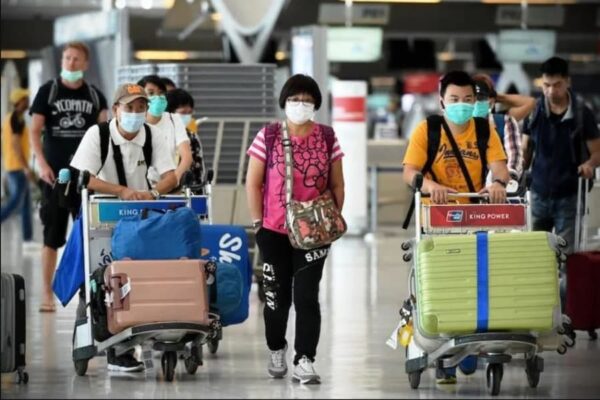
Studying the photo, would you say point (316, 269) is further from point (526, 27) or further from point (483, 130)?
point (526, 27)

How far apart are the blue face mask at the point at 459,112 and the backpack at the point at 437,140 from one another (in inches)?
3.3

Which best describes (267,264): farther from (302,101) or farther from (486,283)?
(486,283)

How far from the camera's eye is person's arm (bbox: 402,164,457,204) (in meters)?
7.96

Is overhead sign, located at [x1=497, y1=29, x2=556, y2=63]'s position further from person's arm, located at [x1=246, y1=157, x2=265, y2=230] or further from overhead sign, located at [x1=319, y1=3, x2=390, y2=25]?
person's arm, located at [x1=246, y1=157, x2=265, y2=230]

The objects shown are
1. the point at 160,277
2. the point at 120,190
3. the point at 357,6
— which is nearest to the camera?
the point at 160,277

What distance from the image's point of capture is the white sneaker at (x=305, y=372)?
8062 mm

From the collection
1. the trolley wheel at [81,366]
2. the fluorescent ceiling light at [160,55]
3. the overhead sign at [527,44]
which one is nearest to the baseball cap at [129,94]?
the trolley wheel at [81,366]

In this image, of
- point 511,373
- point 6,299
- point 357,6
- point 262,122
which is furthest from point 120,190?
point 357,6

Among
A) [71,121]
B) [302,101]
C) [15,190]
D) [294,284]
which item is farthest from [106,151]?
[15,190]

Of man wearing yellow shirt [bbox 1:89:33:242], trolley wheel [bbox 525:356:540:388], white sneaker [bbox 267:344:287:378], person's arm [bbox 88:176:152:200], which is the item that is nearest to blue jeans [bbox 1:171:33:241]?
man wearing yellow shirt [bbox 1:89:33:242]

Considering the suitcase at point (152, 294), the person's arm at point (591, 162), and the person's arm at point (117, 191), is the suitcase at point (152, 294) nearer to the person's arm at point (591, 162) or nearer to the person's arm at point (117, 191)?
the person's arm at point (117, 191)

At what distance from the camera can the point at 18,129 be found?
1822 centimetres

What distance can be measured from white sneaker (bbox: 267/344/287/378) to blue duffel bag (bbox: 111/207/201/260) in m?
0.67

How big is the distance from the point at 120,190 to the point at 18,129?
992 cm
